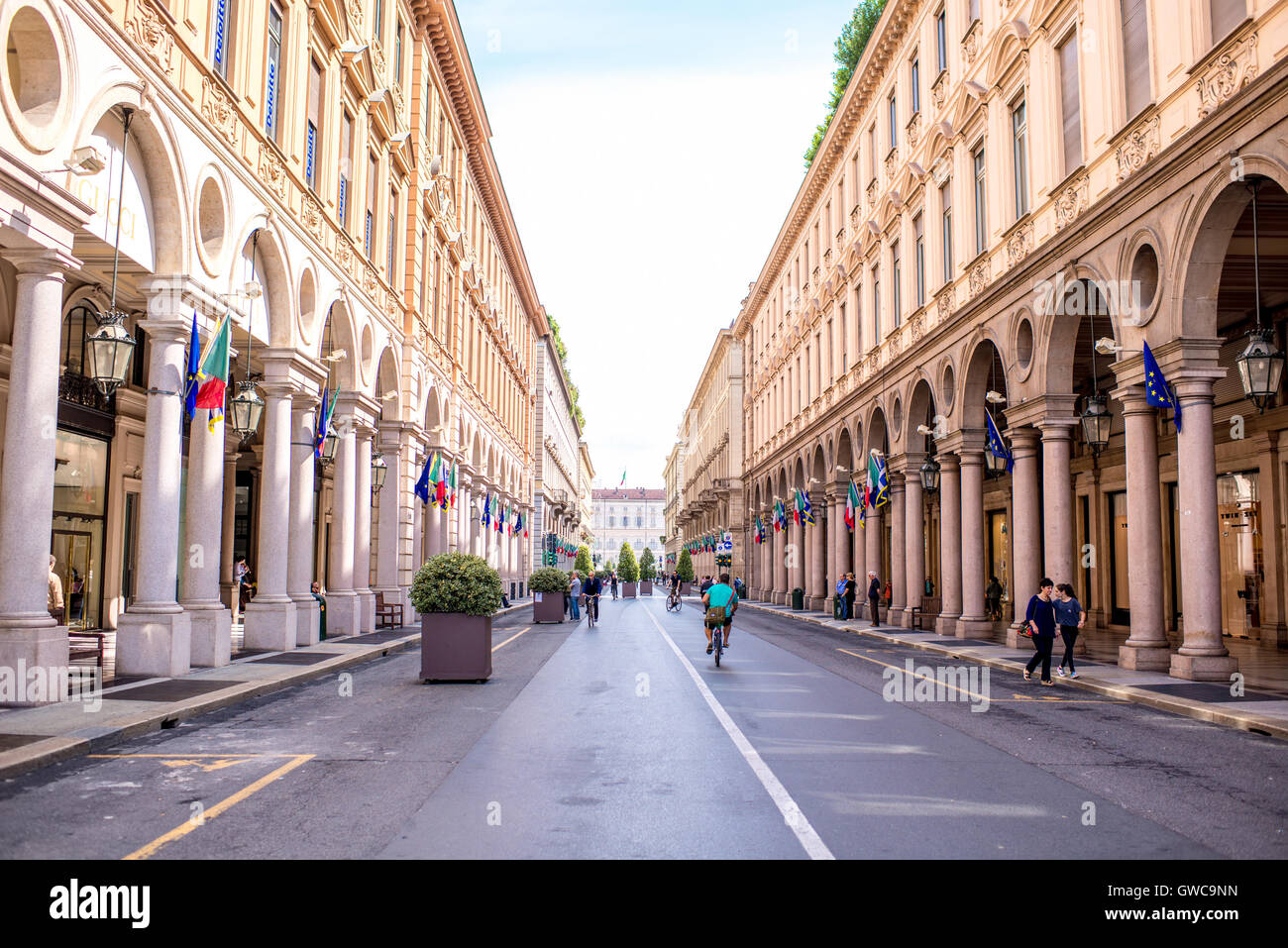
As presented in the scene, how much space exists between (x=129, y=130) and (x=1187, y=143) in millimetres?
15387

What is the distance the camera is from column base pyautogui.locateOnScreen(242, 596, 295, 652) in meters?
19.0

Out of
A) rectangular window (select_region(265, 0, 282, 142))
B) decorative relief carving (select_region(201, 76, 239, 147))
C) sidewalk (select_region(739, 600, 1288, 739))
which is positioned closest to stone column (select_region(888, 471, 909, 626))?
sidewalk (select_region(739, 600, 1288, 739))

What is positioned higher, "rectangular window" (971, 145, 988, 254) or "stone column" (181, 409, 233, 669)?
"rectangular window" (971, 145, 988, 254)

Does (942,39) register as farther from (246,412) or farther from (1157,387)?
(246,412)

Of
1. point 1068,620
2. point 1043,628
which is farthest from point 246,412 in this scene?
point 1068,620

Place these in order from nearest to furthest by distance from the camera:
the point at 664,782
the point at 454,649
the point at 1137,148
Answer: the point at 664,782
the point at 454,649
the point at 1137,148

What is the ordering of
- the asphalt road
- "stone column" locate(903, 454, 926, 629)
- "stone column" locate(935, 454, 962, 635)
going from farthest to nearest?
"stone column" locate(903, 454, 926, 629)
"stone column" locate(935, 454, 962, 635)
the asphalt road

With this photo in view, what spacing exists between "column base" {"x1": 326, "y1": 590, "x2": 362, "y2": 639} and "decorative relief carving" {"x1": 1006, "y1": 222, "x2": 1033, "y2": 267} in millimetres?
17322

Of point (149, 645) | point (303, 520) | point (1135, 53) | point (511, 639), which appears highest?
point (1135, 53)

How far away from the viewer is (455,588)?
49.5ft

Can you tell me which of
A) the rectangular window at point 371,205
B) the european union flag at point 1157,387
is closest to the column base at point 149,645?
the rectangular window at point 371,205

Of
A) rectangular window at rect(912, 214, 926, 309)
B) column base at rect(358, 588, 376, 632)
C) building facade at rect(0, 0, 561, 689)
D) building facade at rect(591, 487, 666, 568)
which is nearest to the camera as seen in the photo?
building facade at rect(0, 0, 561, 689)

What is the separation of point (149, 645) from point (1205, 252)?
54.8ft

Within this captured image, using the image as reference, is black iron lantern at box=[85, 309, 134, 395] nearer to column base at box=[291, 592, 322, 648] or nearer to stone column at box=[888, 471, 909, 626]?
column base at box=[291, 592, 322, 648]
